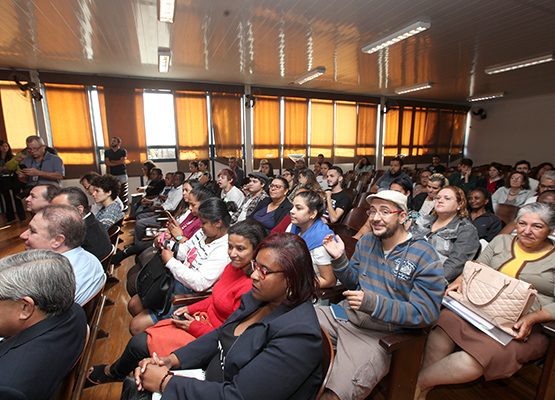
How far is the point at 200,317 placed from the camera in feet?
5.37

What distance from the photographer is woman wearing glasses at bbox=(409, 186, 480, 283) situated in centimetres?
203

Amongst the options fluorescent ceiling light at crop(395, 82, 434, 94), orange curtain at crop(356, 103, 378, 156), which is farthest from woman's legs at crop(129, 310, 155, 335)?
orange curtain at crop(356, 103, 378, 156)

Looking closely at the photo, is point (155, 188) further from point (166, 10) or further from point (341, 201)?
point (341, 201)

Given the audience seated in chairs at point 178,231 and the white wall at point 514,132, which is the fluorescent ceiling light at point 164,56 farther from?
the white wall at point 514,132

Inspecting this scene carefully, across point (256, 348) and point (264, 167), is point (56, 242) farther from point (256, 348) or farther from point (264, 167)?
point (264, 167)

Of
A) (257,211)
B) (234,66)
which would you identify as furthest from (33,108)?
(257,211)

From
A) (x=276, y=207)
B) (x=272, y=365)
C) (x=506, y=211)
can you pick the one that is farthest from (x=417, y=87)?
(x=272, y=365)

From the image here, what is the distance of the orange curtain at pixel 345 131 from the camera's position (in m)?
9.91

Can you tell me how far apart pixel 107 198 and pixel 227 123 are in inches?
225

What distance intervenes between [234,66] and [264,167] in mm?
2404

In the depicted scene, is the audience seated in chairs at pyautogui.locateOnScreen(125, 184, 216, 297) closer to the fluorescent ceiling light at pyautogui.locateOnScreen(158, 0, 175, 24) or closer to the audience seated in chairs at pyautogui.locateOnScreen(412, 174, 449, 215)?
the fluorescent ceiling light at pyautogui.locateOnScreen(158, 0, 175, 24)

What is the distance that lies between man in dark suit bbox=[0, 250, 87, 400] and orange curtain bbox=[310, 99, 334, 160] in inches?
360

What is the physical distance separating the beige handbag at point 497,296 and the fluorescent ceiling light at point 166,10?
12.8 feet

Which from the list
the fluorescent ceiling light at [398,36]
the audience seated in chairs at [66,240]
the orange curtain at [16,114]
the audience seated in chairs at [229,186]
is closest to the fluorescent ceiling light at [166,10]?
the audience seated in chairs at [229,186]
